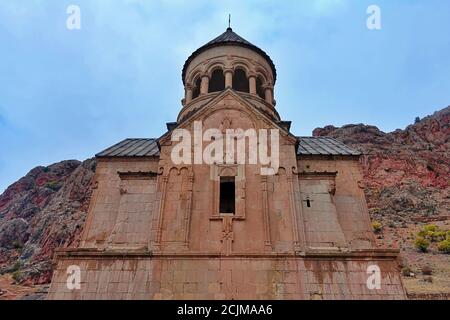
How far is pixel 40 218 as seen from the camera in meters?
56.4

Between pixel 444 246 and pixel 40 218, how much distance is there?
5340cm

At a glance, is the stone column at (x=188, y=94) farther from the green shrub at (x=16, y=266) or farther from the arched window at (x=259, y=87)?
the green shrub at (x=16, y=266)

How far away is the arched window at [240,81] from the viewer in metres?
17.5

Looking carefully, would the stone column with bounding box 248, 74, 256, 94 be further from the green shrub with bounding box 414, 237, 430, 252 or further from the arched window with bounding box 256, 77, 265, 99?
the green shrub with bounding box 414, 237, 430, 252

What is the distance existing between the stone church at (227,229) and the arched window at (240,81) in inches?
157

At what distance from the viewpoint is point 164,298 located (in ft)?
29.1

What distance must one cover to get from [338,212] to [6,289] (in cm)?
3740

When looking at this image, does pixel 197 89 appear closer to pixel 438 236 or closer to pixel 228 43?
pixel 228 43

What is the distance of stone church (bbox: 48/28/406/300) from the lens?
354 inches

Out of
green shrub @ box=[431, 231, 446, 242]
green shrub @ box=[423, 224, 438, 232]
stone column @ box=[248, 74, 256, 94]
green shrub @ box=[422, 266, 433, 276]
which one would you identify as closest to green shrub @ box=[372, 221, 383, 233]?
green shrub @ box=[423, 224, 438, 232]

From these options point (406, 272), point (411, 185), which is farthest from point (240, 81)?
point (411, 185)
